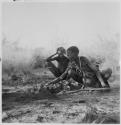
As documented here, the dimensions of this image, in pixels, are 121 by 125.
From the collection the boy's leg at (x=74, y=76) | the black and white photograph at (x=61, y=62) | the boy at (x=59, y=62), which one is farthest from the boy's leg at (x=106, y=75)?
the boy at (x=59, y=62)

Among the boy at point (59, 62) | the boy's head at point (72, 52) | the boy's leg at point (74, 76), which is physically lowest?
the boy's leg at point (74, 76)

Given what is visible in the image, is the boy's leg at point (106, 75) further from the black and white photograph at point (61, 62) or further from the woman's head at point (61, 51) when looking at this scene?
the woman's head at point (61, 51)

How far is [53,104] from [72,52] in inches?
18.3

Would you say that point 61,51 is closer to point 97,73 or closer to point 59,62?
point 59,62

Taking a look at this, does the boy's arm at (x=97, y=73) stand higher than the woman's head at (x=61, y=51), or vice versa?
the woman's head at (x=61, y=51)

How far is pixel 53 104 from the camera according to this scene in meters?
2.18

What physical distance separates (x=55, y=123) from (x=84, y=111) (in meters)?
0.26

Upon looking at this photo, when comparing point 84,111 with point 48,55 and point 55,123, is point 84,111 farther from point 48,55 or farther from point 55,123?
point 48,55

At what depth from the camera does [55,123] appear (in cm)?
217

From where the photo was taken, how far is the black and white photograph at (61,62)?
215 centimetres

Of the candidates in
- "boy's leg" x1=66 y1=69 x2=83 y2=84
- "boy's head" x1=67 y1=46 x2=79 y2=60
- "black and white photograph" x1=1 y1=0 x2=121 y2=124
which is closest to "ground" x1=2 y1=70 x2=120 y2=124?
"black and white photograph" x1=1 y1=0 x2=121 y2=124

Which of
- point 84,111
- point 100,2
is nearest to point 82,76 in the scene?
point 84,111

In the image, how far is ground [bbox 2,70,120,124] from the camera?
213 centimetres

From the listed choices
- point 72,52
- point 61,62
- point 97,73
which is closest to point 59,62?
point 61,62
